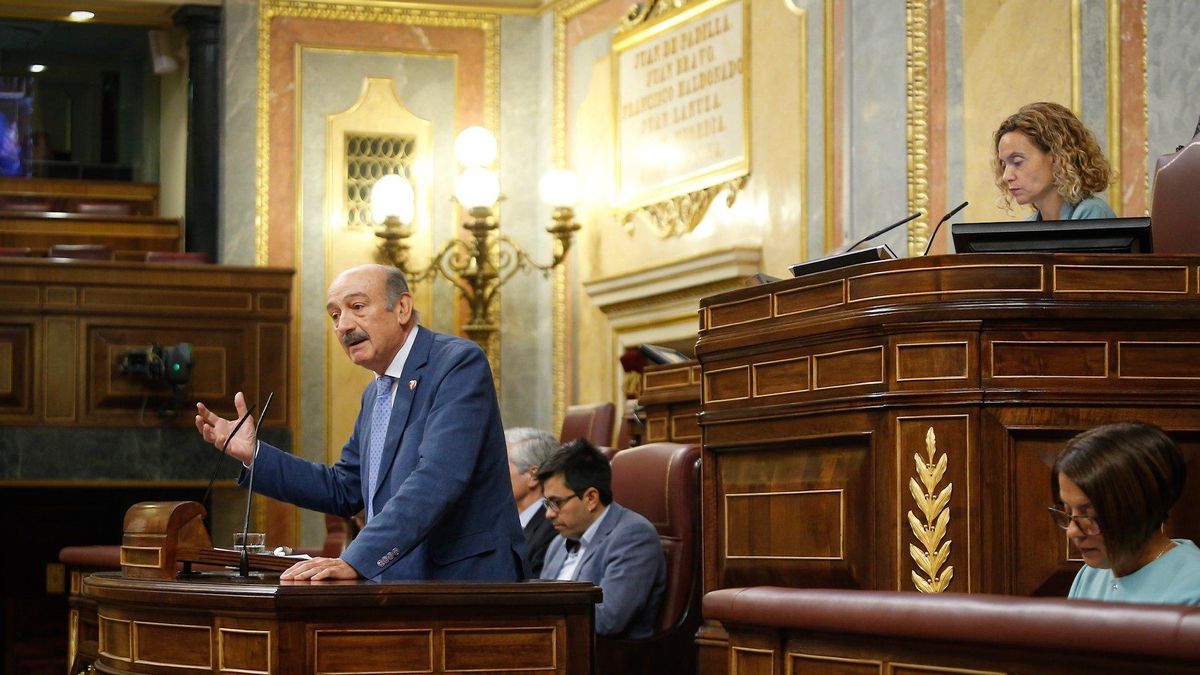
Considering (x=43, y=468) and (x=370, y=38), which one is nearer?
(x=43, y=468)

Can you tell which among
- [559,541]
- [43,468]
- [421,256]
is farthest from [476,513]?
[421,256]

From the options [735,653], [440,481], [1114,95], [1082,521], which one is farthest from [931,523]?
[1114,95]

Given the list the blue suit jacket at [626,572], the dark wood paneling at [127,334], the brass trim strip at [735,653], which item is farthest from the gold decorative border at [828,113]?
the brass trim strip at [735,653]

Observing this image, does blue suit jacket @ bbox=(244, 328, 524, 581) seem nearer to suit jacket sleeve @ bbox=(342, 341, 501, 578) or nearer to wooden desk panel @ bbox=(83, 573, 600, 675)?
suit jacket sleeve @ bbox=(342, 341, 501, 578)

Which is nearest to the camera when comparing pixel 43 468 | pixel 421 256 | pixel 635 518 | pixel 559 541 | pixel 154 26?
pixel 635 518

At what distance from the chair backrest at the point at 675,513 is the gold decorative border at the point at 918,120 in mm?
1908

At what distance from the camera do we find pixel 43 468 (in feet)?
27.7

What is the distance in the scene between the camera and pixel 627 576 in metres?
4.66

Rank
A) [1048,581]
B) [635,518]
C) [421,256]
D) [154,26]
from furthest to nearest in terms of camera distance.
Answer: [154,26] < [421,256] < [635,518] < [1048,581]

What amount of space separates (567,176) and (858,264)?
5147 millimetres

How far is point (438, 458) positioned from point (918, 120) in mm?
3598

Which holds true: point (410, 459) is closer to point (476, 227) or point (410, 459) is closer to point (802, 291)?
point (802, 291)

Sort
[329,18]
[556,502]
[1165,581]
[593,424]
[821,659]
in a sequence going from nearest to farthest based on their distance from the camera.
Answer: [821,659] < [1165,581] < [556,502] < [593,424] < [329,18]

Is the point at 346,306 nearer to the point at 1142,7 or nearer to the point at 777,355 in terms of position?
the point at 777,355
